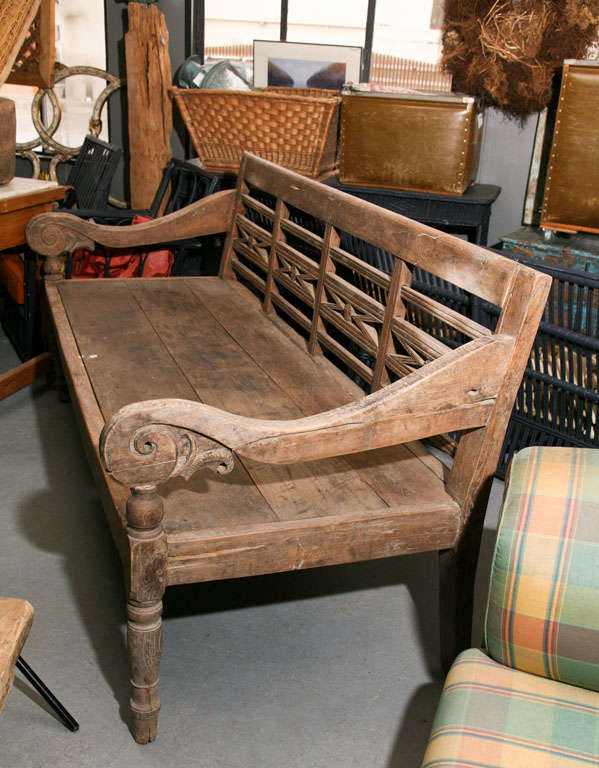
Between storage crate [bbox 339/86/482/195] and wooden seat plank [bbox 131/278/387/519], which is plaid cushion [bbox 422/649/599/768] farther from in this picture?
storage crate [bbox 339/86/482/195]

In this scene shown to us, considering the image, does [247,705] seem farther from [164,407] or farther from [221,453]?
[164,407]

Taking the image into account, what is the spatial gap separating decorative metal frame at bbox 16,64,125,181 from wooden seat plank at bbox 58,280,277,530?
250cm

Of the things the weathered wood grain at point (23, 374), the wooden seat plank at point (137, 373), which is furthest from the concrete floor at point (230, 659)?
the weathered wood grain at point (23, 374)

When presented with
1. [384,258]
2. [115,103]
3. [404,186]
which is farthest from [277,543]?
[115,103]

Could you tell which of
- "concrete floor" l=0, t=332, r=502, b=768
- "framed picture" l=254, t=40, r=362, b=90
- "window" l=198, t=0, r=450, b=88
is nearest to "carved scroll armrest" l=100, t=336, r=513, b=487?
"concrete floor" l=0, t=332, r=502, b=768

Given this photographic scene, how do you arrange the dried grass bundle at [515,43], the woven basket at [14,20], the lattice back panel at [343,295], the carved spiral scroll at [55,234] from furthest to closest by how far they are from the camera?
the dried grass bundle at [515,43], the carved spiral scroll at [55,234], the woven basket at [14,20], the lattice back panel at [343,295]

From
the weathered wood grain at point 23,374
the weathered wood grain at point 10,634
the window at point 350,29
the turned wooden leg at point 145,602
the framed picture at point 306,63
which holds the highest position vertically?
the window at point 350,29

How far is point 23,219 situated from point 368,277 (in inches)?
65.5

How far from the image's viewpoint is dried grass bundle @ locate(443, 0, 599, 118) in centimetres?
316

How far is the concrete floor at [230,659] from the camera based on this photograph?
166cm

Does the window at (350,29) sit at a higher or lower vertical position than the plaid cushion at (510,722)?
higher

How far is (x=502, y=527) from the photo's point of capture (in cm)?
126

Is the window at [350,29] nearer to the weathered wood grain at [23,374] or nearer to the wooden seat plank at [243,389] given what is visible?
the wooden seat plank at [243,389]

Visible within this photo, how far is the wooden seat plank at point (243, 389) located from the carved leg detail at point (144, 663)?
34 centimetres
